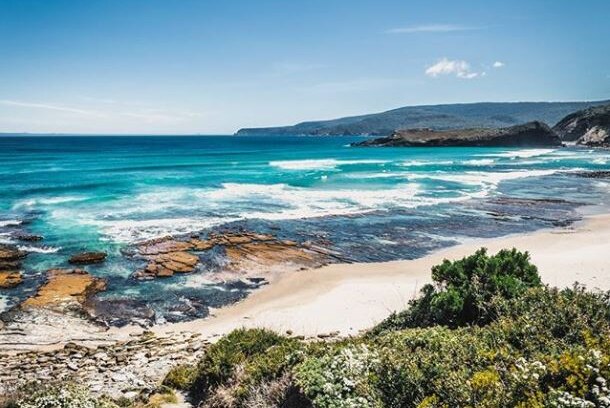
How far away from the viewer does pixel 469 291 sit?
1062 centimetres

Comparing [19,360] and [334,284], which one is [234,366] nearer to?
[19,360]

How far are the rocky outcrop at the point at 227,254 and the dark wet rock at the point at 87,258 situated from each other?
1.66 meters

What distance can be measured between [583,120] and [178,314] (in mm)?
146572

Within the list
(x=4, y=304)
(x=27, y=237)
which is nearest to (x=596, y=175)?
(x=27, y=237)

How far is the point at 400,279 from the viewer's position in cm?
1830

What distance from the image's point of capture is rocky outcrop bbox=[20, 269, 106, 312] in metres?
16.0

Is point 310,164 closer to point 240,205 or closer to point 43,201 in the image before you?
point 240,205

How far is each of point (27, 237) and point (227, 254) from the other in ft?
36.4

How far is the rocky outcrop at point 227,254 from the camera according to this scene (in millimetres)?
20097

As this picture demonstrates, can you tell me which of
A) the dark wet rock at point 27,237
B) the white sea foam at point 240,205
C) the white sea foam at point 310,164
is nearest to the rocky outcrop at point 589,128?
the white sea foam at point 310,164

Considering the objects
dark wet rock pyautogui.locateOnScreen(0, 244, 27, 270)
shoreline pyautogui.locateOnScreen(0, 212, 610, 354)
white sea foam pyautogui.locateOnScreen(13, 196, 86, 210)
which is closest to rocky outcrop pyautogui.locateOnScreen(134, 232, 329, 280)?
shoreline pyautogui.locateOnScreen(0, 212, 610, 354)

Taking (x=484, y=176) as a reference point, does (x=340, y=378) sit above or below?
below

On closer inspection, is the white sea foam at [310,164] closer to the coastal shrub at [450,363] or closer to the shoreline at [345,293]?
the shoreline at [345,293]

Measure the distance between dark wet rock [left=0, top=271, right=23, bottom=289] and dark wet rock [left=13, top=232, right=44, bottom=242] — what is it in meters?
5.44
